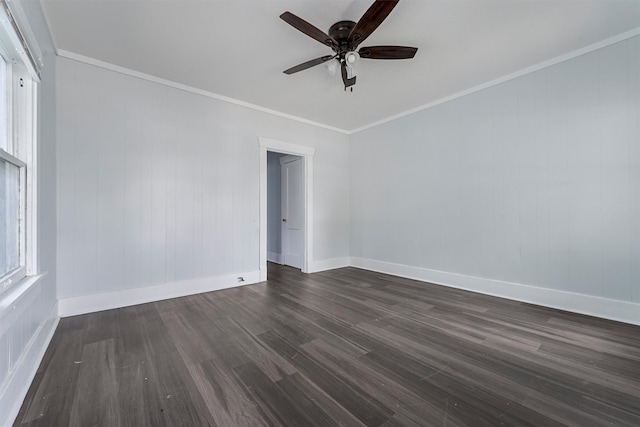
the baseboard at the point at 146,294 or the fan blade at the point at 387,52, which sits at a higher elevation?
the fan blade at the point at 387,52

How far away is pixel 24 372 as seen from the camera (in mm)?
1582

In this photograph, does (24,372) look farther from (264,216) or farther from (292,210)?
(292,210)

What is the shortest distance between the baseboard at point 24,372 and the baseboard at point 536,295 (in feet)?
14.0

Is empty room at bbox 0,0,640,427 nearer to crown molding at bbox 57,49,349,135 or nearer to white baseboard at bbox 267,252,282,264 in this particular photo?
crown molding at bbox 57,49,349,135

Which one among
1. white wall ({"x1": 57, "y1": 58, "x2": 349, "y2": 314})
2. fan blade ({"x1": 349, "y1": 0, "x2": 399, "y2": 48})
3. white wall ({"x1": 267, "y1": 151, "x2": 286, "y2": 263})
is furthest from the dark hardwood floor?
white wall ({"x1": 267, "y1": 151, "x2": 286, "y2": 263})

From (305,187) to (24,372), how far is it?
3.84m

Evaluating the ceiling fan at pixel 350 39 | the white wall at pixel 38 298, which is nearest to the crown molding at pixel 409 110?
the white wall at pixel 38 298

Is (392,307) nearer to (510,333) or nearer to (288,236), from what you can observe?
(510,333)

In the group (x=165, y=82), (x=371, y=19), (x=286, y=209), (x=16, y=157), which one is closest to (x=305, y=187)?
(x=286, y=209)

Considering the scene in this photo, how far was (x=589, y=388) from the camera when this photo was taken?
5.30 feet

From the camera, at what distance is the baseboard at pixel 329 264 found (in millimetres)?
4873

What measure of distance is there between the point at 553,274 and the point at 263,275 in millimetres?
3755

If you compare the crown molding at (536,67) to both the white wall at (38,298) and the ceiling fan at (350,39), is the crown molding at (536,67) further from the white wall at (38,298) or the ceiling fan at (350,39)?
the white wall at (38,298)

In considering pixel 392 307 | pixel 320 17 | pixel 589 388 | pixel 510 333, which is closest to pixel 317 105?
pixel 320 17
